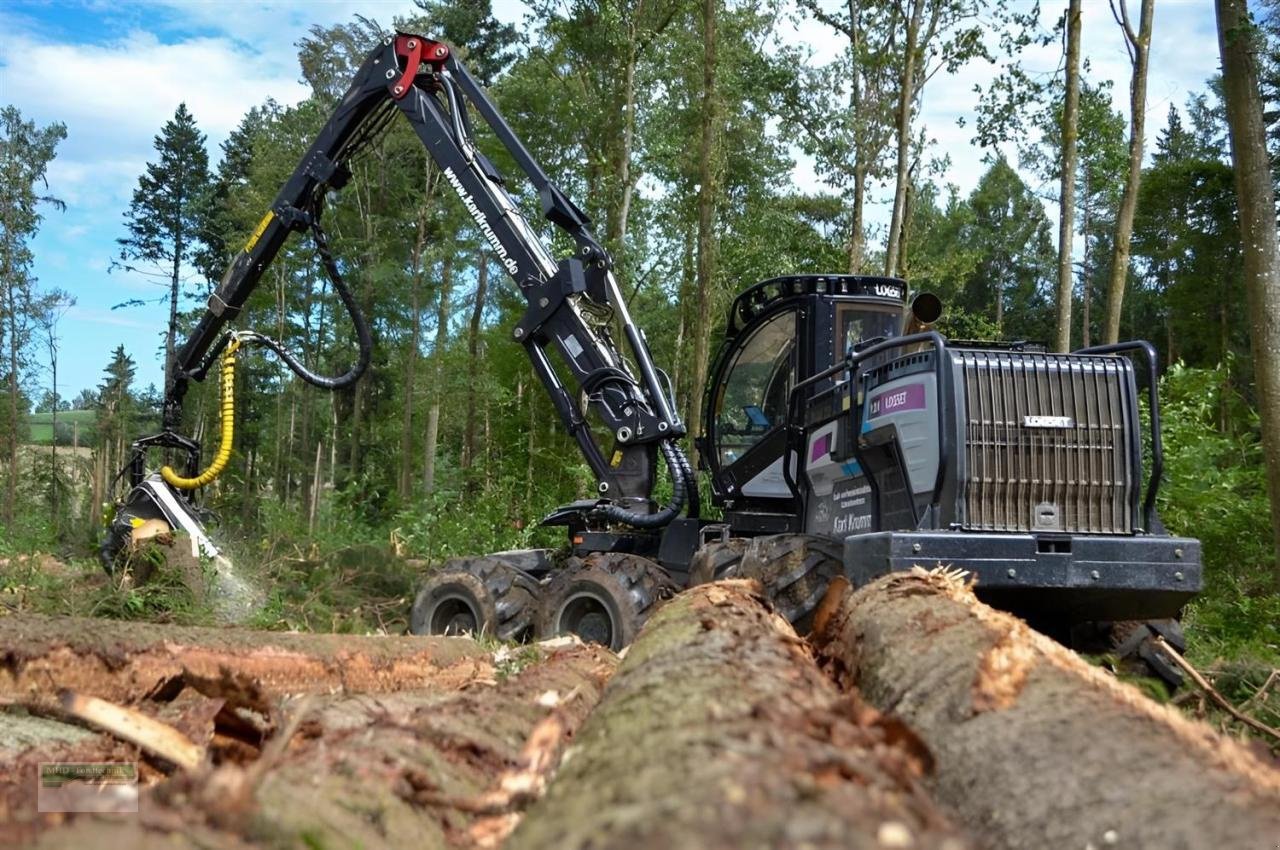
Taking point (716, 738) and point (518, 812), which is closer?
point (716, 738)

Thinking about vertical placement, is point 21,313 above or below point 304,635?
above

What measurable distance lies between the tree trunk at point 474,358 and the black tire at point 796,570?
21942 millimetres

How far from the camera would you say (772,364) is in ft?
29.0

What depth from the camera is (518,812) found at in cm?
308

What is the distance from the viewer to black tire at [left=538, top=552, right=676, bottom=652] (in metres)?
8.55

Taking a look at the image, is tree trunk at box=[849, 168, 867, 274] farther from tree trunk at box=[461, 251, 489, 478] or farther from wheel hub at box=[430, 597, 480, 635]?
wheel hub at box=[430, 597, 480, 635]

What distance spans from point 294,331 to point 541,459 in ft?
55.8

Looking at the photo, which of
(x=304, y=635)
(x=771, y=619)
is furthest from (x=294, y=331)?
(x=771, y=619)

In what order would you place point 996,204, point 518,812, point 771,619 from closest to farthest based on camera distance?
point 518,812 → point 771,619 → point 996,204

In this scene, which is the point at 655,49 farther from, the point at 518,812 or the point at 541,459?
the point at 518,812

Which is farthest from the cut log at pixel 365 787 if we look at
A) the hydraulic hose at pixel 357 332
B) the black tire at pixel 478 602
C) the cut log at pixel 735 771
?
the hydraulic hose at pixel 357 332

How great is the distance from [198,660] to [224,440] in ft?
18.3

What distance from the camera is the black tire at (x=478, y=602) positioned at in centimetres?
938

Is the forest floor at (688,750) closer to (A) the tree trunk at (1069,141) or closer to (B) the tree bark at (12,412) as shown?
(A) the tree trunk at (1069,141)
